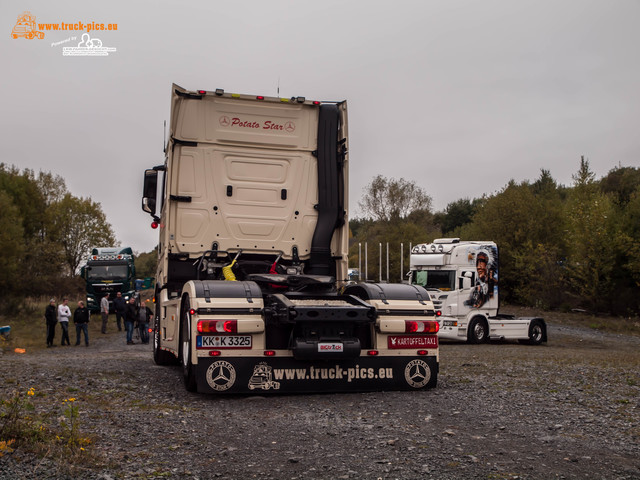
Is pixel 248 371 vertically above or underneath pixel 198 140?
underneath

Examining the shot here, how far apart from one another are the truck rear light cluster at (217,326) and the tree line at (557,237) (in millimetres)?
30307

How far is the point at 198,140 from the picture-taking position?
10.6 meters

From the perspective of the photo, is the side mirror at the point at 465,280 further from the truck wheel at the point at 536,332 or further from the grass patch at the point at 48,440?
the grass patch at the point at 48,440

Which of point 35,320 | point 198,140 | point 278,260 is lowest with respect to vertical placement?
point 35,320

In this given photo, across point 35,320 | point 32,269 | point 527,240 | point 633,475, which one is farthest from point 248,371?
point 32,269

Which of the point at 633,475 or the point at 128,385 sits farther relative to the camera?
the point at 128,385

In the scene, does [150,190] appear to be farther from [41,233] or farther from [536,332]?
[41,233]

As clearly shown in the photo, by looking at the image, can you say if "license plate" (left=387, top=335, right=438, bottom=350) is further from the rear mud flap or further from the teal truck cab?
the teal truck cab

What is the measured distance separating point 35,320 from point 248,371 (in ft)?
86.6

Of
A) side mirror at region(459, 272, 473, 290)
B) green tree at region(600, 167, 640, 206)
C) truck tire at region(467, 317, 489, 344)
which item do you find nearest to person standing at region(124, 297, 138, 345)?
side mirror at region(459, 272, 473, 290)

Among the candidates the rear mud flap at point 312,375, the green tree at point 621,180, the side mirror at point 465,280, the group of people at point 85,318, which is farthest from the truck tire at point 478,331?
the green tree at point 621,180

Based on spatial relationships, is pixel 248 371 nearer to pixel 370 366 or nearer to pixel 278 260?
pixel 370 366

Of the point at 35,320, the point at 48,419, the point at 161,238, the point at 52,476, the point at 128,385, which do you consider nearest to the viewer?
the point at 52,476

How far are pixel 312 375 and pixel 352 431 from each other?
2060 millimetres
